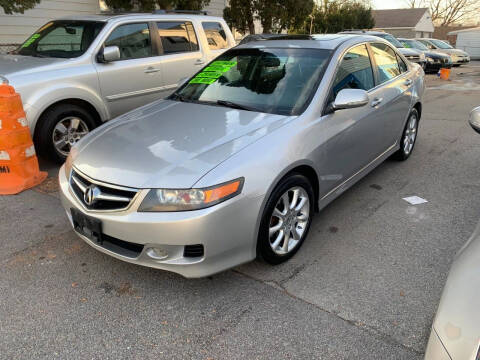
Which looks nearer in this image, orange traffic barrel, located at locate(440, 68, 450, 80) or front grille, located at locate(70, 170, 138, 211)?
front grille, located at locate(70, 170, 138, 211)

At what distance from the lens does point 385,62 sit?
14.9ft

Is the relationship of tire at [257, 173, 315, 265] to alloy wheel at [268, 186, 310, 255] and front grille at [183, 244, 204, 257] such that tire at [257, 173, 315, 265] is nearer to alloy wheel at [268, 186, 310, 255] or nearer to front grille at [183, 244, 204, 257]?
alloy wheel at [268, 186, 310, 255]

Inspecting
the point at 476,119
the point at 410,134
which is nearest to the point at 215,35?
the point at 410,134

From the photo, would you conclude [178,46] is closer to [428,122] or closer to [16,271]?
[16,271]

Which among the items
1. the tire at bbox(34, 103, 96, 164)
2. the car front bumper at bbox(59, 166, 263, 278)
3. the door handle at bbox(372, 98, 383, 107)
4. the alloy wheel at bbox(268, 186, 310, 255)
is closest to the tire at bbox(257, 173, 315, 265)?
the alloy wheel at bbox(268, 186, 310, 255)

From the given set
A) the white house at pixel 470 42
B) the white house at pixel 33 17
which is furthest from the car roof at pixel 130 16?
the white house at pixel 470 42

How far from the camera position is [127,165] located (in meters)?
2.68

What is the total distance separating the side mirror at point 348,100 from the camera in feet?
10.6

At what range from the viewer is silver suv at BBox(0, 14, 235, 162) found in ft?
15.8

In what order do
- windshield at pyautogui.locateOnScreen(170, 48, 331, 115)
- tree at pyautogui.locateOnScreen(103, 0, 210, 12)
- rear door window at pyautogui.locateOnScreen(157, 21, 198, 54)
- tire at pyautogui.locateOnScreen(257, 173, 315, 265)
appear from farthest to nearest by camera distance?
tree at pyautogui.locateOnScreen(103, 0, 210, 12)
rear door window at pyautogui.locateOnScreen(157, 21, 198, 54)
windshield at pyautogui.locateOnScreen(170, 48, 331, 115)
tire at pyautogui.locateOnScreen(257, 173, 315, 265)

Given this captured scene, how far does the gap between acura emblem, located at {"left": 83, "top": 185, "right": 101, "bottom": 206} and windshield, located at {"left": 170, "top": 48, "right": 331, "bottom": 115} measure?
142 centimetres

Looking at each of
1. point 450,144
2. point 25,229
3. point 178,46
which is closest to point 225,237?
point 25,229

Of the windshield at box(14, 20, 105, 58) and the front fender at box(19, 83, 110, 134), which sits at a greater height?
the windshield at box(14, 20, 105, 58)

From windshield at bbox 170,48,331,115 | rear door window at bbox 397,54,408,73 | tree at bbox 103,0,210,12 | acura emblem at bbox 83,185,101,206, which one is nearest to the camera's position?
acura emblem at bbox 83,185,101,206
